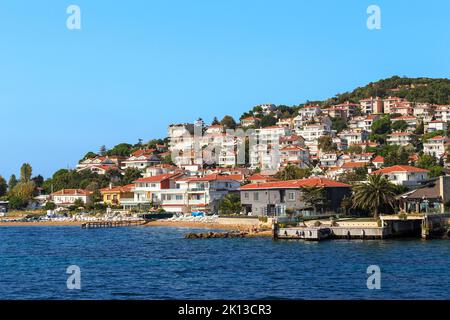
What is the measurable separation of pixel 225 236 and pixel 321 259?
20128mm

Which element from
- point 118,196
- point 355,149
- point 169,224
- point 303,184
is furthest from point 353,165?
point 303,184

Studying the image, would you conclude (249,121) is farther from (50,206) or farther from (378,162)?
(50,206)

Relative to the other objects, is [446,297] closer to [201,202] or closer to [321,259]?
[321,259]

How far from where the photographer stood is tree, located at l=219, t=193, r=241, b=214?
78.8 metres

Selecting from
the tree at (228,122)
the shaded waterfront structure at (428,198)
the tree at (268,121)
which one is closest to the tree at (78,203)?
the shaded waterfront structure at (428,198)

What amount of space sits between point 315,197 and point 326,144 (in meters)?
67.9

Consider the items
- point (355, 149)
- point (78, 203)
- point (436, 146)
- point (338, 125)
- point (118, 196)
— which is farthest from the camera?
point (338, 125)

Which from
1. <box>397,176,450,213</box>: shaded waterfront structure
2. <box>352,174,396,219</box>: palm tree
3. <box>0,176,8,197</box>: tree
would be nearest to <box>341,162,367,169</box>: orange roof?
<box>397,176,450,213</box>: shaded waterfront structure

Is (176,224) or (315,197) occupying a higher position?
(315,197)

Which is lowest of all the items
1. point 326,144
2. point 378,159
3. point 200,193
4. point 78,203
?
point 78,203

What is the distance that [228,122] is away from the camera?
17612cm

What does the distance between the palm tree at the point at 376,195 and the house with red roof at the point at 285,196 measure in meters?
8.07
